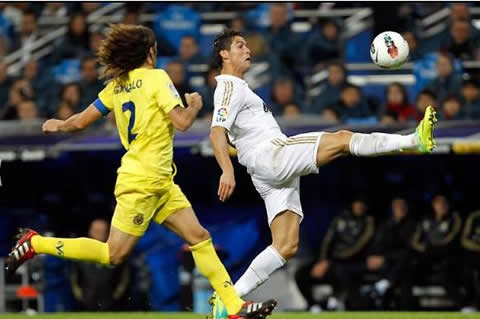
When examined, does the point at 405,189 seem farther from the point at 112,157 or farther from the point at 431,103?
the point at 112,157

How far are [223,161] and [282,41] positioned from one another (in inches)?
248

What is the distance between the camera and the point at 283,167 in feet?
Answer: 30.2

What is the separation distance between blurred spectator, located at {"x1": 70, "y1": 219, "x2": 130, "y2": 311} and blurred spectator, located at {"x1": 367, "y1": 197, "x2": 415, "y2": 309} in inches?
109

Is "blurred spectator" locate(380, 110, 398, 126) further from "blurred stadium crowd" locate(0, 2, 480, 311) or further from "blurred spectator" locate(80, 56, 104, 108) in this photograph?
"blurred spectator" locate(80, 56, 104, 108)

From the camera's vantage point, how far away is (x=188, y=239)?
902cm

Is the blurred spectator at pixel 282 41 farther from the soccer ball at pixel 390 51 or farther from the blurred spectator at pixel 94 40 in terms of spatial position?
the soccer ball at pixel 390 51

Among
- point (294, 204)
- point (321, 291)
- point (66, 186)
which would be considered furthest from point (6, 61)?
point (294, 204)

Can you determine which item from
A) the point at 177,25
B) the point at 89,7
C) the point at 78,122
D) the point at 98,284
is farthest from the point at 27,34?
the point at 78,122

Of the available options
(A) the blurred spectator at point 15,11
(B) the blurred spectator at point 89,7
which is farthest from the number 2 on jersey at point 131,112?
(A) the blurred spectator at point 15,11

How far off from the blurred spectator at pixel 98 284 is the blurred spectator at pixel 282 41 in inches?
115

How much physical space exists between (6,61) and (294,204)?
311 inches

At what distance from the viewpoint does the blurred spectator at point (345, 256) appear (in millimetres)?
14438

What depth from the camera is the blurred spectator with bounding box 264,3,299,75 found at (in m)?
15.0

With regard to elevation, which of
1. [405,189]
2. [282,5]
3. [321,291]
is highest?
[282,5]
